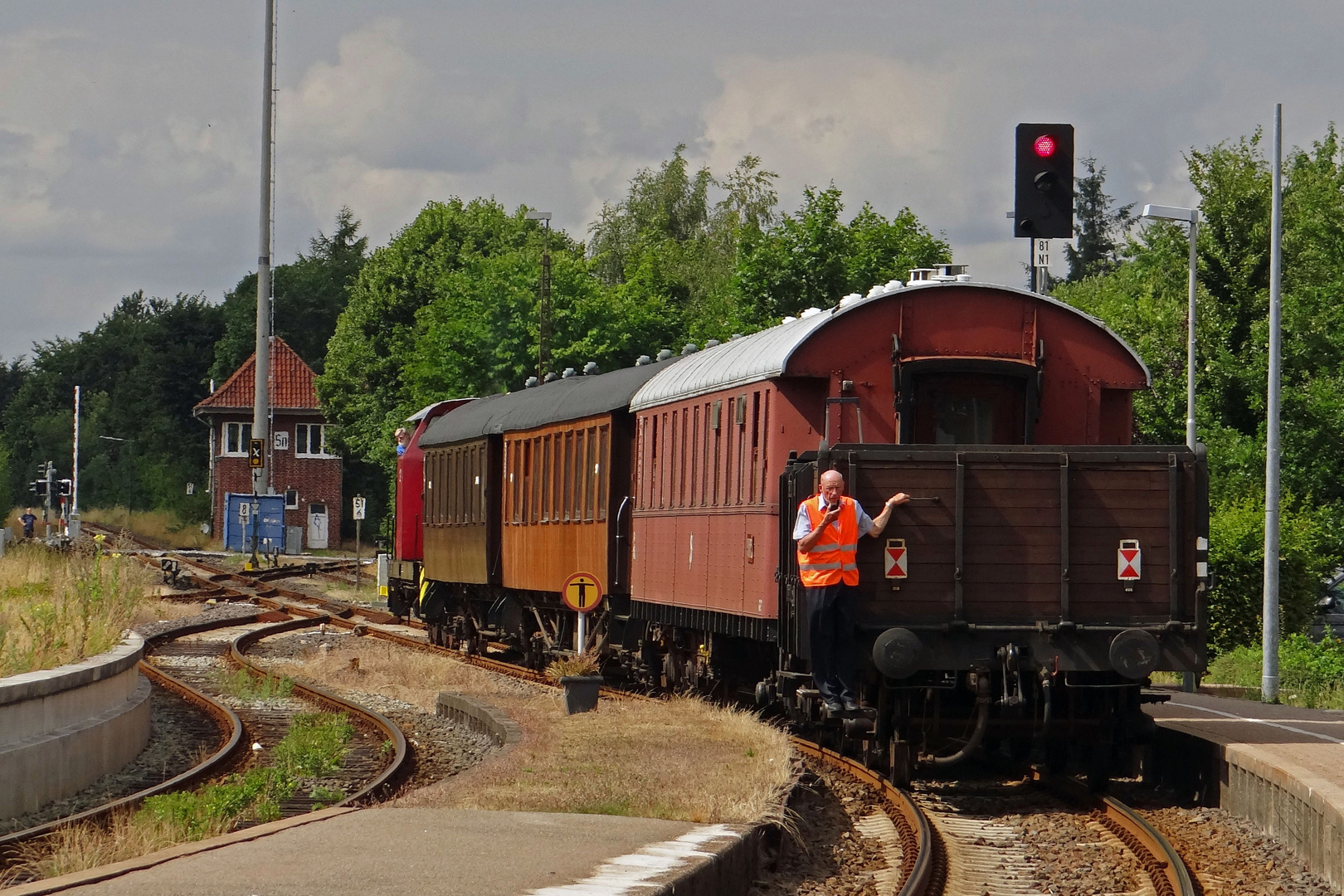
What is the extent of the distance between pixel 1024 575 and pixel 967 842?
209 cm

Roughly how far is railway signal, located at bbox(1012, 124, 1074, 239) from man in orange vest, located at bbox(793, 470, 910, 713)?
369cm

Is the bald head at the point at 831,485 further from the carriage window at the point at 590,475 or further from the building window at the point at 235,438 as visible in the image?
Result: the building window at the point at 235,438

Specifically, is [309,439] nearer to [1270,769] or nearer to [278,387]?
[278,387]

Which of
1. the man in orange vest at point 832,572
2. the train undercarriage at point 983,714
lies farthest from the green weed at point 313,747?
the man in orange vest at point 832,572

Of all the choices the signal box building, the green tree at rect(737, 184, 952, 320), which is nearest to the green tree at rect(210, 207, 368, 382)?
the signal box building

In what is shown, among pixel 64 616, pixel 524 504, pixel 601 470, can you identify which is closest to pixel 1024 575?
pixel 601 470

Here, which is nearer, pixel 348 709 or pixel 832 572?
pixel 832 572

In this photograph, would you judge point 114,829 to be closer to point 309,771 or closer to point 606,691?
point 309,771

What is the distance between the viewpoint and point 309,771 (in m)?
14.4

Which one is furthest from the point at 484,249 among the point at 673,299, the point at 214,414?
the point at 214,414

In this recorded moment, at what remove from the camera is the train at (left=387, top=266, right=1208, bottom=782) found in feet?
39.8

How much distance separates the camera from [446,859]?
8180mm

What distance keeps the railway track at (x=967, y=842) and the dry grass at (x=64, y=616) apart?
5.99 m

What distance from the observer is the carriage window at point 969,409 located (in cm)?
1355
